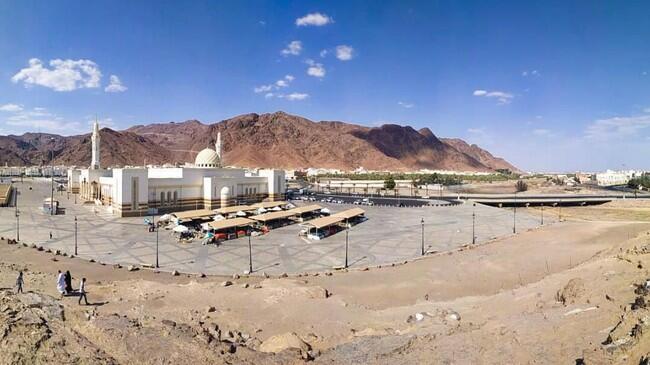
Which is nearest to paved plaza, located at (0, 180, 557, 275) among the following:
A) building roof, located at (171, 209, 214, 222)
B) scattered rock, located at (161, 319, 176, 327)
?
building roof, located at (171, 209, 214, 222)

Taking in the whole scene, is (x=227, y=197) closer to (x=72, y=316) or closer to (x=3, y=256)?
(x=3, y=256)

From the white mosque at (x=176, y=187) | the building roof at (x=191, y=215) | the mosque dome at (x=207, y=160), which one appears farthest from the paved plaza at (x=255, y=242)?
the mosque dome at (x=207, y=160)

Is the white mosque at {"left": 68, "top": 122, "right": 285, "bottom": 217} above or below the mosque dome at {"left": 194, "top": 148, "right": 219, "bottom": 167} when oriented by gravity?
below

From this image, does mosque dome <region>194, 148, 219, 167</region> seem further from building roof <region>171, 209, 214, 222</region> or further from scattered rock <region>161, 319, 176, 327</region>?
scattered rock <region>161, 319, 176, 327</region>

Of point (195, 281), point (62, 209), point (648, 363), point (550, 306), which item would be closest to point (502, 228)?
point (550, 306)

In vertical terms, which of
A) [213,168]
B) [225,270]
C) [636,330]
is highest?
[213,168]

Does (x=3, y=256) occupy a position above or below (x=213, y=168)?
below
